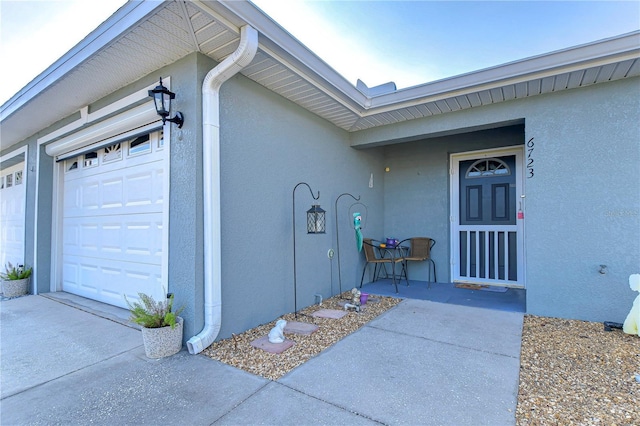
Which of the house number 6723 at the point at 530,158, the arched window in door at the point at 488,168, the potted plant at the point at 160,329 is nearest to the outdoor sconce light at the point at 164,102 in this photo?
the potted plant at the point at 160,329

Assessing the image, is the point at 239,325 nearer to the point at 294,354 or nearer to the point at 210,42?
the point at 294,354

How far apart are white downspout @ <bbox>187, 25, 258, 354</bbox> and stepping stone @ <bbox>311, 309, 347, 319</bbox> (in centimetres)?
125

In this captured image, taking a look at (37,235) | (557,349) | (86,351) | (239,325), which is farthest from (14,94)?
(557,349)

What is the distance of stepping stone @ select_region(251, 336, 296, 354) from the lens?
2.58 meters

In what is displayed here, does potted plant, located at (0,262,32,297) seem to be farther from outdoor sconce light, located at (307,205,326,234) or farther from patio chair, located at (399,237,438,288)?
patio chair, located at (399,237,438,288)

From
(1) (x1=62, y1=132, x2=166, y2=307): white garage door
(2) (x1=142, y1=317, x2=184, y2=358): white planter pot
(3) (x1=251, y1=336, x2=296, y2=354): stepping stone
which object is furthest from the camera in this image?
(1) (x1=62, y1=132, x2=166, y2=307): white garage door

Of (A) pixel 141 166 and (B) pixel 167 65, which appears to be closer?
(B) pixel 167 65

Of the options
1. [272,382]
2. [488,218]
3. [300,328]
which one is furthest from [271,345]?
[488,218]

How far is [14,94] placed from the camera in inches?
149

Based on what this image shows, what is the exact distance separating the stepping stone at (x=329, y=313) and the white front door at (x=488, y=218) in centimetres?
252

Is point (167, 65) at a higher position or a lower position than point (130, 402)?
higher

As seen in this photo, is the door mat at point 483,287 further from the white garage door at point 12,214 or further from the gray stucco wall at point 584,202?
the white garage door at point 12,214

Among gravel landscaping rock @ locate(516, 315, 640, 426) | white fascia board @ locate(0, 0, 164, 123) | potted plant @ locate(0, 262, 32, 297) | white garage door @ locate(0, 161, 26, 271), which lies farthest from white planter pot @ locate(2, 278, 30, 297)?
gravel landscaping rock @ locate(516, 315, 640, 426)

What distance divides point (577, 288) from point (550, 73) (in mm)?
2271
